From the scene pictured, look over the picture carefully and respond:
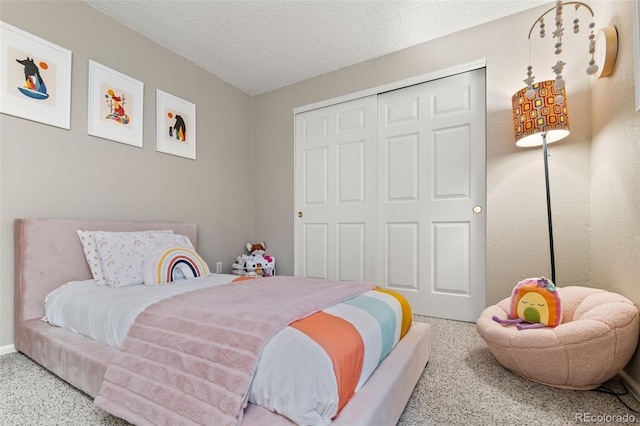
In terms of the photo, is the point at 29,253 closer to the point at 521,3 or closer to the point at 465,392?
the point at 465,392

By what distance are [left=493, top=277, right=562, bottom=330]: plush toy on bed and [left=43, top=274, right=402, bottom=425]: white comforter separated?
28.6 inches

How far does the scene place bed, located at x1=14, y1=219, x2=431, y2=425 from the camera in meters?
1.00

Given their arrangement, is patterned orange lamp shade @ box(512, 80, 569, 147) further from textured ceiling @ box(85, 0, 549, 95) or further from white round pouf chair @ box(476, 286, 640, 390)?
white round pouf chair @ box(476, 286, 640, 390)

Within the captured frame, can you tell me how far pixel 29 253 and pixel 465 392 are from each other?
8.58 feet

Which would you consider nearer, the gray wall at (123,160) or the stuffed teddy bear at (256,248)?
the gray wall at (123,160)

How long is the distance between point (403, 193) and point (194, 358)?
2.34m

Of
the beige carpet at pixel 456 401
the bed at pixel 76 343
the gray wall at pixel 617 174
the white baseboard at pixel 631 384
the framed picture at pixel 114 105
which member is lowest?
the beige carpet at pixel 456 401

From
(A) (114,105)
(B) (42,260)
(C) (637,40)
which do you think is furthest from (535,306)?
(A) (114,105)

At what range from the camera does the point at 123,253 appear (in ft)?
6.55

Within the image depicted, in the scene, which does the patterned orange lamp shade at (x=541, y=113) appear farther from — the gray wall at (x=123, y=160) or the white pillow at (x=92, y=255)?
the white pillow at (x=92, y=255)

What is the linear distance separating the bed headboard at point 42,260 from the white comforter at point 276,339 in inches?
4.0

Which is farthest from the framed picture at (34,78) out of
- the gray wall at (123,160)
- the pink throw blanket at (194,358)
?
the pink throw blanket at (194,358)

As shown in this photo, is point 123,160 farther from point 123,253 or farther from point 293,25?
point 293,25

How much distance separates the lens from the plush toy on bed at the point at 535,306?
62.1 inches
